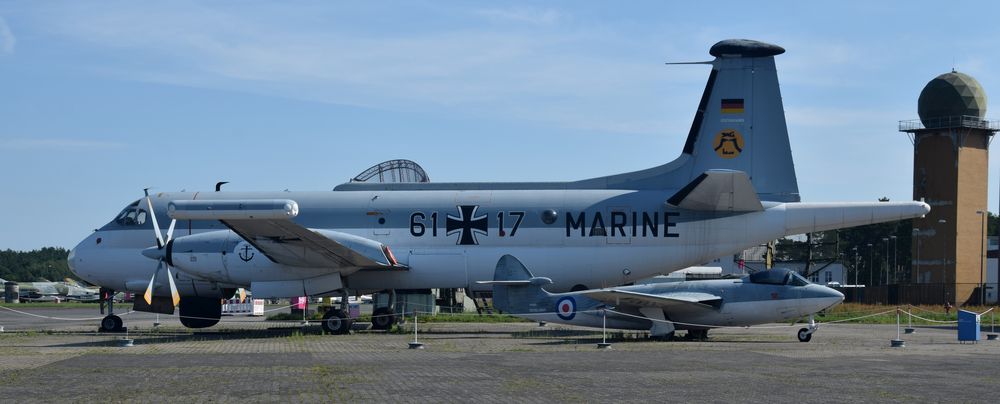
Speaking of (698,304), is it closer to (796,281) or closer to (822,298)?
(796,281)

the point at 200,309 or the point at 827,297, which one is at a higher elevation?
the point at 827,297

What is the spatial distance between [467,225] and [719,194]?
Answer: 7.34 metres

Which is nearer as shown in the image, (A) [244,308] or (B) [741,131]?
(B) [741,131]

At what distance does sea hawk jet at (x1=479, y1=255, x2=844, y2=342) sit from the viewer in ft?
88.9

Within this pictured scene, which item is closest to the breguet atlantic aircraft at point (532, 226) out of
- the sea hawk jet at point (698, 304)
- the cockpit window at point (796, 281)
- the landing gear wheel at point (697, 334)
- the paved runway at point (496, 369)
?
the paved runway at point (496, 369)

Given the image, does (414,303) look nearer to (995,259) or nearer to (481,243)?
(481,243)

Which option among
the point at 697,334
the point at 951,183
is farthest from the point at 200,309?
the point at 951,183

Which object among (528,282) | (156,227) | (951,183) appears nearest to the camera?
(528,282)

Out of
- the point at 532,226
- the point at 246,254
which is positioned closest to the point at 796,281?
the point at 532,226

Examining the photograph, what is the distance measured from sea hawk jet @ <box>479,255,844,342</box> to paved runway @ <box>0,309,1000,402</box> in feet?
1.99

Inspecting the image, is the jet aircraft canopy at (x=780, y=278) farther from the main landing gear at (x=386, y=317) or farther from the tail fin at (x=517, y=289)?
the main landing gear at (x=386, y=317)

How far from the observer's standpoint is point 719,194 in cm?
2997

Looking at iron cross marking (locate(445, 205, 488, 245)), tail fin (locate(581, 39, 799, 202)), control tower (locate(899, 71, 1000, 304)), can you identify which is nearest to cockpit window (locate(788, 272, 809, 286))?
tail fin (locate(581, 39, 799, 202))

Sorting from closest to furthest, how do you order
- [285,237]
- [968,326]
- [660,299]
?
[660,299] → [968,326] → [285,237]
